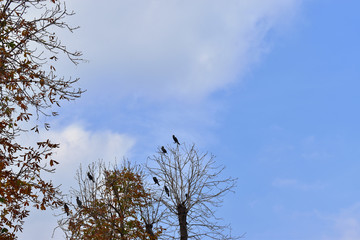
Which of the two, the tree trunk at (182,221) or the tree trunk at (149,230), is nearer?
the tree trunk at (149,230)

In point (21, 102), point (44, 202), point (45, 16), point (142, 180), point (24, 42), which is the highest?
point (142, 180)

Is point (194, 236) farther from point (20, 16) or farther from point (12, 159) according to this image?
point (20, 16)

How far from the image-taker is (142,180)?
2536 cm

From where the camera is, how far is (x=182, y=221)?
77.4 ft

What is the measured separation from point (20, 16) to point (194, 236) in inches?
599

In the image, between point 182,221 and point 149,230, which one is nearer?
point 149,230

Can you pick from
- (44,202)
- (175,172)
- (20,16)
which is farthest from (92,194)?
(20,16)

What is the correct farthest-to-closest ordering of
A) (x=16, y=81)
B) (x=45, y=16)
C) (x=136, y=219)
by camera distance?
(x=136, y=219), (x=45, y=16), (x=16, y=81)

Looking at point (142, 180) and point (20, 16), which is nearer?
point (20, 16)

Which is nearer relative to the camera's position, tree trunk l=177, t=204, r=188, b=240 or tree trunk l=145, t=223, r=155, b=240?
tree trunk l=145, t=223, r=155, b=240

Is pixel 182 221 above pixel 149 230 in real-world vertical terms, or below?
above

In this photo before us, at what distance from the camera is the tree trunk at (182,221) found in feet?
76.6

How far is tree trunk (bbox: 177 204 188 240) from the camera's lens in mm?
23344

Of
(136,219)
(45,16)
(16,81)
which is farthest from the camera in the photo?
(136,219)
